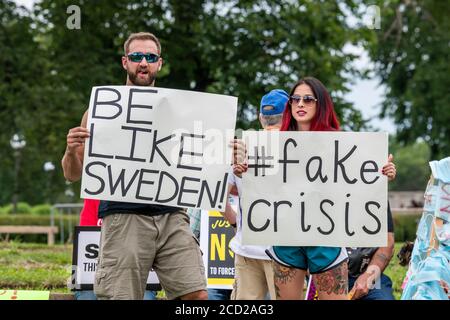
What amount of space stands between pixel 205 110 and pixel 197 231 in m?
2.38

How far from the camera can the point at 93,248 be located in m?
7.70

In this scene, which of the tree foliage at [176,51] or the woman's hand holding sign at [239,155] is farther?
the tree foliage at [176,51]

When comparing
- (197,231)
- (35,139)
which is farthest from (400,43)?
(197,231)

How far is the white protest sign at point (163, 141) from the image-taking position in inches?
240

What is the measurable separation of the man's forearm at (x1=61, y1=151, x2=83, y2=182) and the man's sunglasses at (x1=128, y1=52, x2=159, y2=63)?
2.37 feet

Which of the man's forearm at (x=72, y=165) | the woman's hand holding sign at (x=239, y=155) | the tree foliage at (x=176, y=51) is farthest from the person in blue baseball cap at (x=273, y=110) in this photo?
the tree foliage at (x=176, y=51)

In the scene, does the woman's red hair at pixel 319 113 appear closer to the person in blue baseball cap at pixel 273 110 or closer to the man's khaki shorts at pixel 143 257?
the person in blue baseball cap at pixel 273 110

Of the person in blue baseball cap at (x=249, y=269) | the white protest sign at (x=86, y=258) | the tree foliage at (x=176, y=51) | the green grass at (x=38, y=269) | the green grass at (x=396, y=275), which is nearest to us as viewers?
the person in blue baseball cap at (x=249, y=269)

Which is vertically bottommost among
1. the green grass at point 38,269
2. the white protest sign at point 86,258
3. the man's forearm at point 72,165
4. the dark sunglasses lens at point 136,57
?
Result: the green grass at point 38,269

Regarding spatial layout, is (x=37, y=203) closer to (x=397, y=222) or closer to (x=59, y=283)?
(x=397, y=222)

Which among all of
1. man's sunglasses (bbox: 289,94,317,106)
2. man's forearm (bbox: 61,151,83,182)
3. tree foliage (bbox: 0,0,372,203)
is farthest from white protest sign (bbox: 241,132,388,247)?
tree foliage (bbox: 0,0,372,203)

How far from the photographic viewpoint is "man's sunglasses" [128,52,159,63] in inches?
242

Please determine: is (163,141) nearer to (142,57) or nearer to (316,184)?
(142,57)

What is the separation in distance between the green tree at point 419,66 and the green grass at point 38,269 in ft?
60.4
